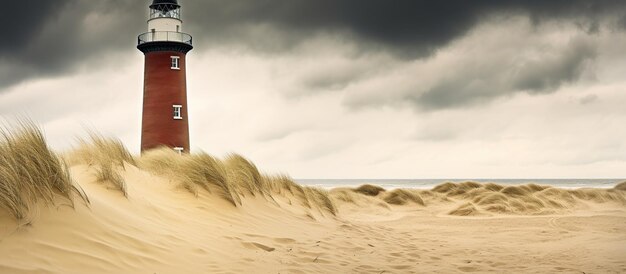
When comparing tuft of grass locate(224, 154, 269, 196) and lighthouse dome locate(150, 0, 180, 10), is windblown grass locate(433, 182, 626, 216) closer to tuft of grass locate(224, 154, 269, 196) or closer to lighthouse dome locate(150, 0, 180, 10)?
tuft of grass locate(224, 154, 269, 196)

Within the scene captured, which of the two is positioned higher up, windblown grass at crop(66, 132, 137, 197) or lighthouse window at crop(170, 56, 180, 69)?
lighthouse window at crop(170, 56, 180, 69)

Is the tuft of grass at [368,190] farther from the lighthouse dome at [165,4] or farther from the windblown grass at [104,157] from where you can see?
the lighthouse dome at [165,4]

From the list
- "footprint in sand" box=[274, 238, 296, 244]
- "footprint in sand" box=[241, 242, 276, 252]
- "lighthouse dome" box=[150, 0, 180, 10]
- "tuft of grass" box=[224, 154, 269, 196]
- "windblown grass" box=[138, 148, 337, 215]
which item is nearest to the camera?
"footprint in sand" box=[241, 242, 276, 252]

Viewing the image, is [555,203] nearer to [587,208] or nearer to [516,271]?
[587,208]

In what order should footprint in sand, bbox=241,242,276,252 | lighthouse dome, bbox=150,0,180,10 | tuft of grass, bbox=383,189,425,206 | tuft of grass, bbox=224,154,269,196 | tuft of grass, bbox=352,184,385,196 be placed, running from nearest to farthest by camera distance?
footprint in sand, bbox=241,242,276,252
tuft of grass, bbox=224,154,269,196
tuft of grass, bbox=383,189,425,206
tuft of grass, bbox=352,184,385,196
lighthouse dome, bbox=150,0,180,10

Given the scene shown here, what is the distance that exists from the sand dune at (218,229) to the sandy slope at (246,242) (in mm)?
16

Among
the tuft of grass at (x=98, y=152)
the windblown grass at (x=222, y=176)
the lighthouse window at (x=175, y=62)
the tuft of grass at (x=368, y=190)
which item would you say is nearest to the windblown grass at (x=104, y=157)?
the tuft of grass at (x=98, y=152)

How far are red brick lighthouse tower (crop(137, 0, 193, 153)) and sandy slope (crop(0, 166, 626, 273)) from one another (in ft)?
45.4

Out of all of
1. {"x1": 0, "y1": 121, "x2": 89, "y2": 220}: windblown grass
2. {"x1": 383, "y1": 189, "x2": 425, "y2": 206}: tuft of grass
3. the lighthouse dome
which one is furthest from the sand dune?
the lighthouse dome

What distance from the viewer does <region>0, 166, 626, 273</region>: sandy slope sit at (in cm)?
439

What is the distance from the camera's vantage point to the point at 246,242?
641 centimetres

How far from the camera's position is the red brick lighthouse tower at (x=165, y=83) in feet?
76.8

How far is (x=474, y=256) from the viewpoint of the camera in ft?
23.9

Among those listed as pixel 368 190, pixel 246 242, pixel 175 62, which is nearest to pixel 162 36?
pixel 175 62
